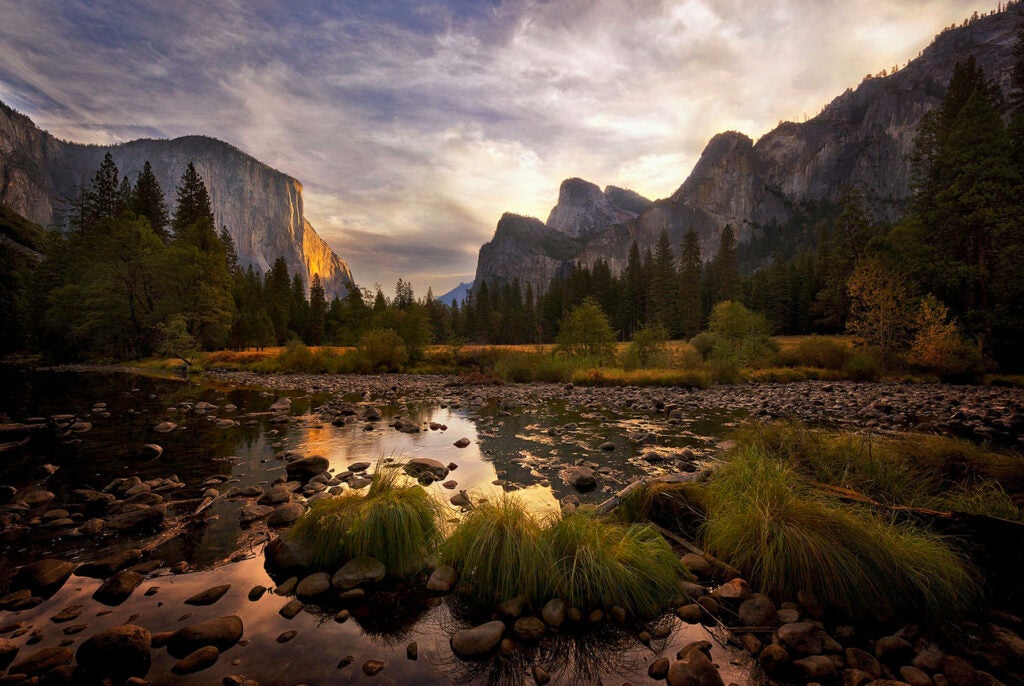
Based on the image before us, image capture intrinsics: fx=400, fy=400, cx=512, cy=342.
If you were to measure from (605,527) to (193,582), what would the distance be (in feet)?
16.0

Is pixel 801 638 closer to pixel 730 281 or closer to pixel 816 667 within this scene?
pixel 816 667

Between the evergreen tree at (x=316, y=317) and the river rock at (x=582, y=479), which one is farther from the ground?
the evergreen tree at (x=316, y=317)

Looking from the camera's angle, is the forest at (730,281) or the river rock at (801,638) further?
the forest at (730,281)

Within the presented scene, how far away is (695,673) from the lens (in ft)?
10.4

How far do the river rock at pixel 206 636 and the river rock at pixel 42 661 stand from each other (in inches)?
27.4

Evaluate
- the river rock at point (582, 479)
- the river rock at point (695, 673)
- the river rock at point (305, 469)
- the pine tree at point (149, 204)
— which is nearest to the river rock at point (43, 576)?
the river rock at point (305, 469)

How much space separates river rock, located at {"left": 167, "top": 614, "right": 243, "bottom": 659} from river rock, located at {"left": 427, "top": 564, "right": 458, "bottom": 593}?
1841 mm

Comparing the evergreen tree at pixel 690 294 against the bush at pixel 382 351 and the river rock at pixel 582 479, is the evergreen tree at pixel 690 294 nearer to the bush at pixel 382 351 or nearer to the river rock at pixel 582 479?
the bush at pixel 382 351

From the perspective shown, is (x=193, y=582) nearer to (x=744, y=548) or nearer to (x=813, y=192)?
(x=744, y=548)

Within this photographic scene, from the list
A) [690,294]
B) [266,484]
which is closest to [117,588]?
[266,484]

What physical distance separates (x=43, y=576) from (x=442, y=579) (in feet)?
14.9

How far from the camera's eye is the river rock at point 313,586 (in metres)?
4.46

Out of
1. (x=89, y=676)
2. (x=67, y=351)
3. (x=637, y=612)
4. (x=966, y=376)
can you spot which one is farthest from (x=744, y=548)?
(x=67, y=351)

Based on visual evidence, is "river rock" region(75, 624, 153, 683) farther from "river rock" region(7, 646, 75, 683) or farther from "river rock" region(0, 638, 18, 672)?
"river rock" region(0, 638, 18, 672)
